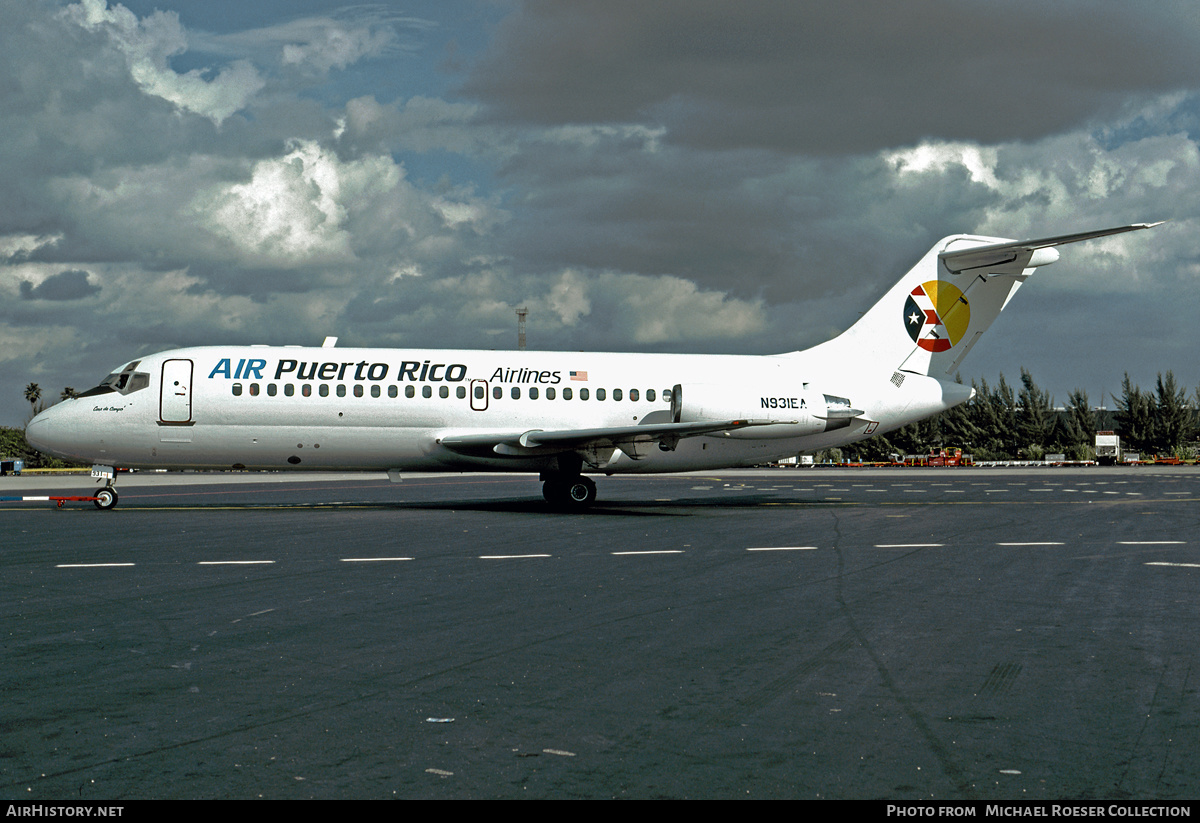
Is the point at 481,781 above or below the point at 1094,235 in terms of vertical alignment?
below

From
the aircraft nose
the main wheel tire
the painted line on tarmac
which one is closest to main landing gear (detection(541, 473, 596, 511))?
the painted line on tarmac

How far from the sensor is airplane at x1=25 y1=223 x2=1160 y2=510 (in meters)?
23.7

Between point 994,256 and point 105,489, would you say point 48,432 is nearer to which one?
point 105,489

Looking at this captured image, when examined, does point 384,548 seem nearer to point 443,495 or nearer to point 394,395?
point 394,395

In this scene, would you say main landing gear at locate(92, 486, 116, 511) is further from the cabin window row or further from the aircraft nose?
the cabin window row

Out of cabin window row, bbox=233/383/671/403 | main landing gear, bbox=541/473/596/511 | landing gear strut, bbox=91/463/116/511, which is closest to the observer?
cabin window row, bbox=233/383/671/403

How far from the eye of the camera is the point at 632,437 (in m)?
23.1

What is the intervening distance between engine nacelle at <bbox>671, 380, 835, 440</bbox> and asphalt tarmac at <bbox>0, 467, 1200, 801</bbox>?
843 centimetres

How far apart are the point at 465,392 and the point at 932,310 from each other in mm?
12899

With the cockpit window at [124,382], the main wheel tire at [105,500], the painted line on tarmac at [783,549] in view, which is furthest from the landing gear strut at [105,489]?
the painted line on tarmac at [783,549]

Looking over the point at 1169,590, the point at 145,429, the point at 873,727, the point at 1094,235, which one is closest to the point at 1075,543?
the point at 1169,590

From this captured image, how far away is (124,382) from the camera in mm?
23969

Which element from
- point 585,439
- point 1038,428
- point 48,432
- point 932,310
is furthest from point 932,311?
point 1038,428
